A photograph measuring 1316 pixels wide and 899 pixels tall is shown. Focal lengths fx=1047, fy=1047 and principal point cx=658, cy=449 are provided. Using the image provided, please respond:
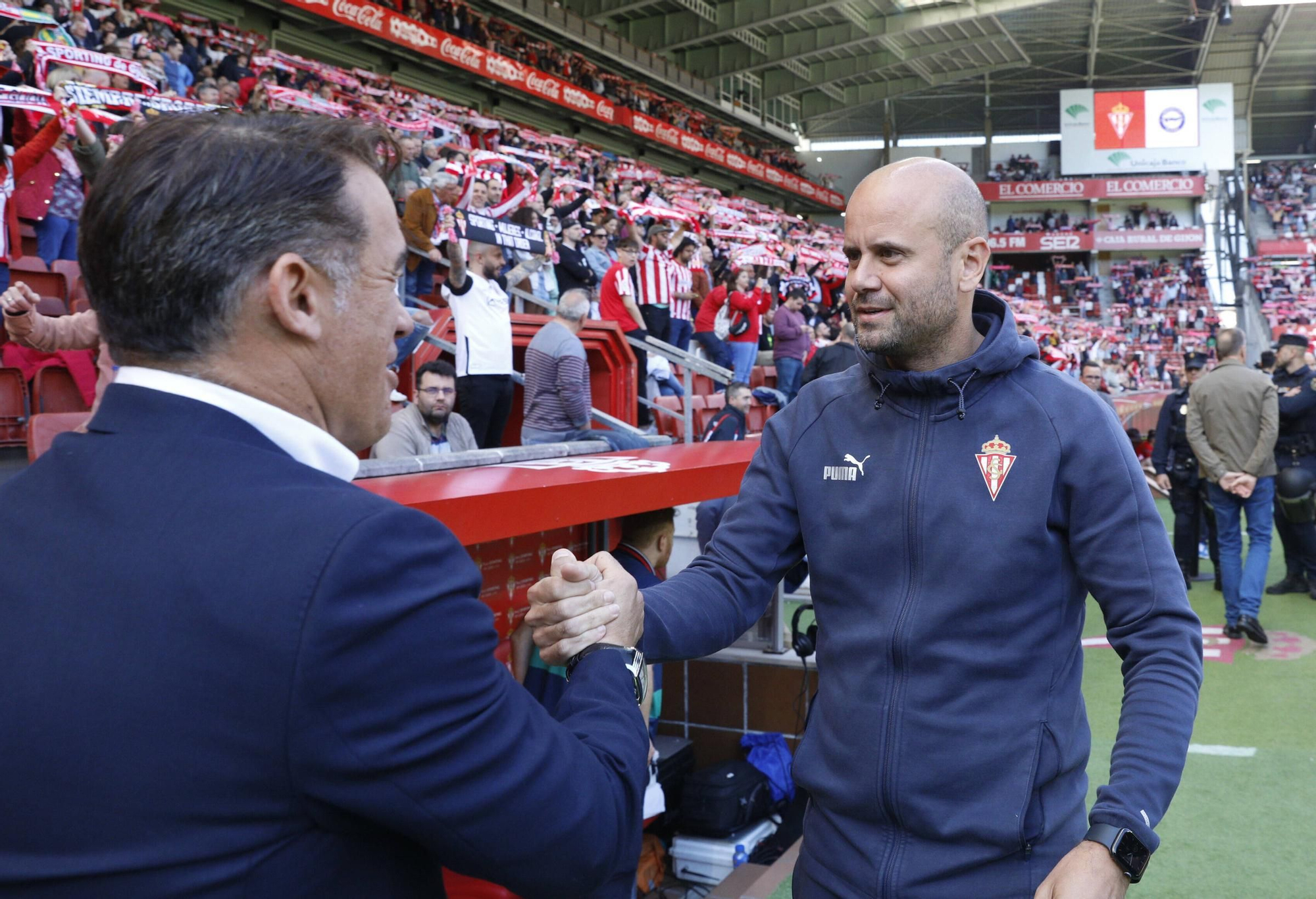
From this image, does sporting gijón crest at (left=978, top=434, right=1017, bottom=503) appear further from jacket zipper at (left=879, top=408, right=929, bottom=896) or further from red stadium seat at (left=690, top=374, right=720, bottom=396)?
red stadium seat at (left=690, top=374, right=720, bottom=396)

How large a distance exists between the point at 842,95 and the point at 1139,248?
1240 cm

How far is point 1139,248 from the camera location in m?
38.5

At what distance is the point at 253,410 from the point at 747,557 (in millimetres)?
1061

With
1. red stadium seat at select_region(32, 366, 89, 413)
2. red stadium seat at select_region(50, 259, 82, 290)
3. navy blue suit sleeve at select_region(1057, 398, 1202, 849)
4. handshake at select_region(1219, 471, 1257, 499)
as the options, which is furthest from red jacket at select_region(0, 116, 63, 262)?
handshake at select_region(1219, 471, 1257, 499)

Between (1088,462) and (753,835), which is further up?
(1088,462)

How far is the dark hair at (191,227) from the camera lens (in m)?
0.92

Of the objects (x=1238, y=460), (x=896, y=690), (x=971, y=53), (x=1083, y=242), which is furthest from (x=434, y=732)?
(x=1083, y=242)

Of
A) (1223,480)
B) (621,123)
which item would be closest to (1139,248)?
(621,123)

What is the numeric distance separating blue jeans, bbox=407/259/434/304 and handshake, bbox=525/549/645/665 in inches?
267

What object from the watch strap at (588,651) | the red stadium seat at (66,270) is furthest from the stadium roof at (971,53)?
the watch strap at (588,651)

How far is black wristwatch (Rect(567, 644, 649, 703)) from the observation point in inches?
50.7

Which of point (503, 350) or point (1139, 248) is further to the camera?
point (1139, 248)

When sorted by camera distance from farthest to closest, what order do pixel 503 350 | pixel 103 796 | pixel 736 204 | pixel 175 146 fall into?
pixel 736 204 < pixel 503 350 < pixel 175 146 < pixel 103 796

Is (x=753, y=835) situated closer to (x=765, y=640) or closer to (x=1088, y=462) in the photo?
(x=765, y=640)
